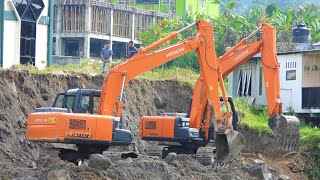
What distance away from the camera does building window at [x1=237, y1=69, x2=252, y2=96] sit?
49.0 meters

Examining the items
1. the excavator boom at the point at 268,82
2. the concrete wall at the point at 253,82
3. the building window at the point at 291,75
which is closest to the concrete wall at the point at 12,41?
the concrete wall at the point at 253,82

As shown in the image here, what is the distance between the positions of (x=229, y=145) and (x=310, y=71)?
15984mm

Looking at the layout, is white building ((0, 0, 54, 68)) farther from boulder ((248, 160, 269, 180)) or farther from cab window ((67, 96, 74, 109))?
boulder ((248, 160, 269, 180))

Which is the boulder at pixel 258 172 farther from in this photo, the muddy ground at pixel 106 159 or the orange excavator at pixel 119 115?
the orange excavator at pixel 119 115

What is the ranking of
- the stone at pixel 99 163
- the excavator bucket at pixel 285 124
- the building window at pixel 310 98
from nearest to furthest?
the stone at pixel 99 163 → the excavator bucket at pixel 285 124 → the building window at pixel 310 98

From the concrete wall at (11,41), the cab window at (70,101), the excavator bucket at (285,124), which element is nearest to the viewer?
the cab window at (70,101)

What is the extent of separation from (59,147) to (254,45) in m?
8.77

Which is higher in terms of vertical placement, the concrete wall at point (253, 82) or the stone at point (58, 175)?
the concrete wall at point (253, 82)

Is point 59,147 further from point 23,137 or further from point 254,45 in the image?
point 254,45

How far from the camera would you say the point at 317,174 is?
131 ft

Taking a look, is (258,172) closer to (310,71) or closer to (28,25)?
(310,71)

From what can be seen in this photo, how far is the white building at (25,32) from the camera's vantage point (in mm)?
45219

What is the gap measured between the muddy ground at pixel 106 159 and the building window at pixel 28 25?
20.3 feet

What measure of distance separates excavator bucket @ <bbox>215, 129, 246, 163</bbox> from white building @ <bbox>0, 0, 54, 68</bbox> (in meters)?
16.4
